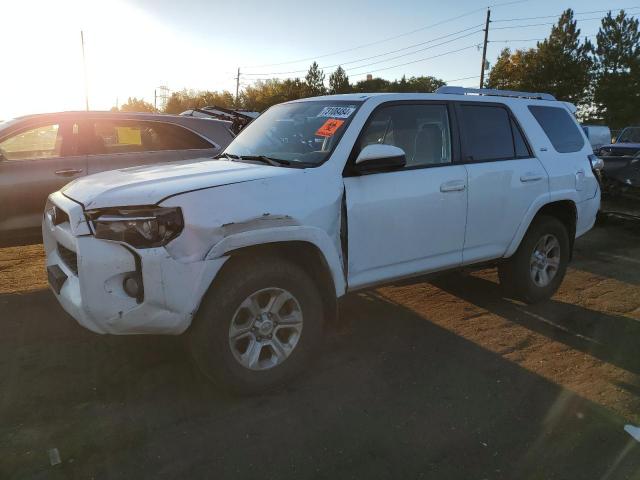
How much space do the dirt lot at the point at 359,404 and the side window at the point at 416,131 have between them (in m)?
1.47

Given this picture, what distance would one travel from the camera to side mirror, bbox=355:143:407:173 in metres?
3.31

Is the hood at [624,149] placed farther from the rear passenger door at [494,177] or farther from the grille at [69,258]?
the grille at [69,258]

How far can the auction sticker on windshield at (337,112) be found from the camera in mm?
3648

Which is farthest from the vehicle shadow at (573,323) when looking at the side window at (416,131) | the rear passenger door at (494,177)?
the side window at (416,131)

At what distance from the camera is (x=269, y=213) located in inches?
116

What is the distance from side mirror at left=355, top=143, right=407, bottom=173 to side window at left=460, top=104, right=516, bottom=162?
991 mm

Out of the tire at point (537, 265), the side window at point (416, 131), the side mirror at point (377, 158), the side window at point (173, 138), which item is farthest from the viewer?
the side window at point (173, 138)

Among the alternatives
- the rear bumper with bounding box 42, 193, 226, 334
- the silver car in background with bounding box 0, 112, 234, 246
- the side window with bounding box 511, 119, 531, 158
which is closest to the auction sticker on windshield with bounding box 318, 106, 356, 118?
the rear bumper with bounding box 42, 193, 226, 334

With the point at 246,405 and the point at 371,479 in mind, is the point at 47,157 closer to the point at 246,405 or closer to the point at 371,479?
the point at 246,405

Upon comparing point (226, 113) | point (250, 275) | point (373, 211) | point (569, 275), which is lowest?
point (569, 275)

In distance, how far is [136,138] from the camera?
588 centimetres

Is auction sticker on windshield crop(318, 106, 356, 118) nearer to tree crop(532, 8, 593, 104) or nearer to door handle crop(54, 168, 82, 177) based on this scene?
door handle crop(54, 168, 82, 177)

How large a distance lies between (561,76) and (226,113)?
49.3 metres

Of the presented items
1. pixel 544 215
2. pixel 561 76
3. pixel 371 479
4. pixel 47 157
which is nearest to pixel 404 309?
pixel 544 215
